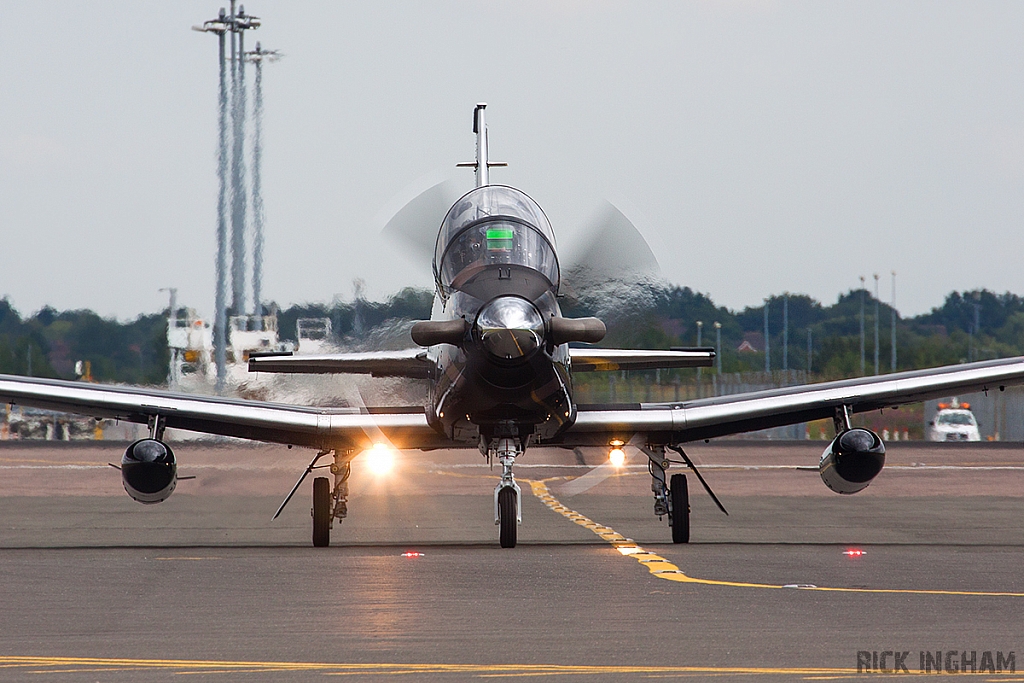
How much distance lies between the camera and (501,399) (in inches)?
489

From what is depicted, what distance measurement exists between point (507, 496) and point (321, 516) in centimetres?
230

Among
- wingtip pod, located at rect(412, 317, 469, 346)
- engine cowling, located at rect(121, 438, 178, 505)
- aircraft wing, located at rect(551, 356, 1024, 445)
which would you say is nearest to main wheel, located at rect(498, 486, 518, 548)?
aircraft wing, located at rect(551, 356, 1024, 445)

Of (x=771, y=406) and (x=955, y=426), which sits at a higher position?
(x=771, y=406)

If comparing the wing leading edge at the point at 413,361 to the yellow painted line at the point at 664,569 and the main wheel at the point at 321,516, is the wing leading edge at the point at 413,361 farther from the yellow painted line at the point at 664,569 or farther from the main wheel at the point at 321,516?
the yellow painted line at the point at 664,569

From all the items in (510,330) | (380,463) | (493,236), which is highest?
(493,236)

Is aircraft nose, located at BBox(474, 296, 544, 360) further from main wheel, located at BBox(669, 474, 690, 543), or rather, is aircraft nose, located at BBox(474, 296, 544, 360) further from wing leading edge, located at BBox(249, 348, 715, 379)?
A: main wheel, located at BBox(669, 474, 690, 543)

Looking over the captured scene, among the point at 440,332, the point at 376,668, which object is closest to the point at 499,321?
the point at 440,332

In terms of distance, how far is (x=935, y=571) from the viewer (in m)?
11.4

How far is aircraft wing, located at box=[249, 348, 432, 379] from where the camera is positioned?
14164 mm

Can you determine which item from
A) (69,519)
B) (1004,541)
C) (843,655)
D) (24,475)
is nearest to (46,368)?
(24,475)

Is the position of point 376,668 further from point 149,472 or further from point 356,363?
point 356,363

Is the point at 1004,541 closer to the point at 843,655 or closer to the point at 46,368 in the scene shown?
the point at 843,655

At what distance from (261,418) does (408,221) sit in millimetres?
2539

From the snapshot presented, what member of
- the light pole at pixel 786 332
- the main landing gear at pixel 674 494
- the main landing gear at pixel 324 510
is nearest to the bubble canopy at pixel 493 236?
the main landing gear at pixel 324 510
